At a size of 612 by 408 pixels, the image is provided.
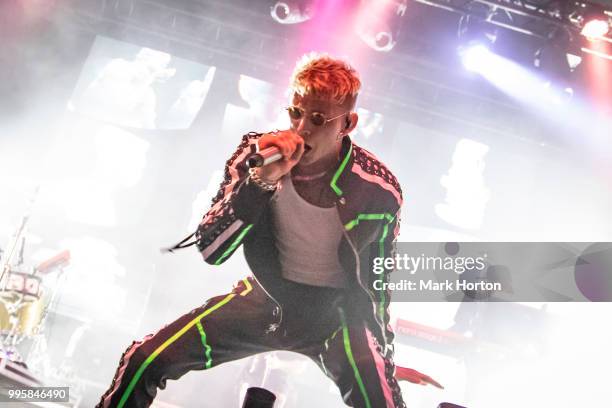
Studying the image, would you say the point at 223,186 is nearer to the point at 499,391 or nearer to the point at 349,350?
the point at 349,350

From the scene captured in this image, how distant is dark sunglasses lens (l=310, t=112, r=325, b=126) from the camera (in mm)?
2248

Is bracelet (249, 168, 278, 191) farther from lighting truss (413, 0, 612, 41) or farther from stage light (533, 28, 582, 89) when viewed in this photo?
stage light (533, 28, 582, 89)

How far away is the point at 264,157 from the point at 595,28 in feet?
26.2

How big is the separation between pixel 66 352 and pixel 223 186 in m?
5.77

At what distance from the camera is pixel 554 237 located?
9.57 metres

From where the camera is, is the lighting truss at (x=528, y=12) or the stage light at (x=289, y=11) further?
the stage light at (x=289, y=11)

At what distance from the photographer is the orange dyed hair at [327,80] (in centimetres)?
227

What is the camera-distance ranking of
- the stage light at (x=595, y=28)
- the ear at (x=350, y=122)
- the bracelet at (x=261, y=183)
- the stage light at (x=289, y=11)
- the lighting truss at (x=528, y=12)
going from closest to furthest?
the bracelet at (x=261, y=183) < the ear at (x=350, y=122) < the stage light at (x=595, y=28) < the lighting truss at (x=528, y=12) < the stage light at (x=289, y=11)

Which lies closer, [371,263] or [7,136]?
[371,263]

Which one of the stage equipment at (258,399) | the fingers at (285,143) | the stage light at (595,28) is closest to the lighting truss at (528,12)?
the stage light at (595,28)

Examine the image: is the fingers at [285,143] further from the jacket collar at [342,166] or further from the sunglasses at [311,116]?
the jacket collar at [342,166]

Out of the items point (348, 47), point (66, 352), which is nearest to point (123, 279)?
point (66, 352)

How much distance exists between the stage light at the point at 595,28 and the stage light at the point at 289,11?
4.08 m

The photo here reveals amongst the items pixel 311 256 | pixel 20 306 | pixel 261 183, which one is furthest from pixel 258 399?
pixel 20 306
